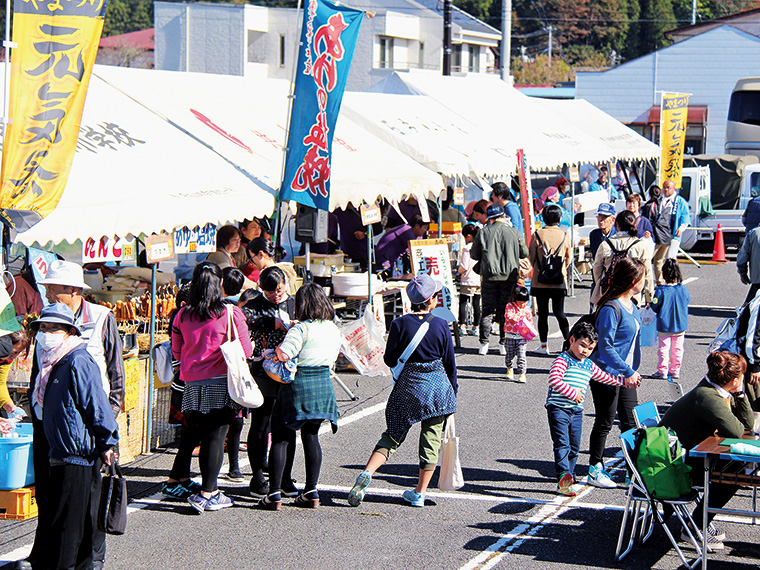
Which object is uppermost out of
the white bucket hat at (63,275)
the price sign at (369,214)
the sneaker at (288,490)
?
the price sign at (369,214)

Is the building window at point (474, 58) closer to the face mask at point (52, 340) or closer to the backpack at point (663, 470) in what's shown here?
the backpack at point (663, 470)

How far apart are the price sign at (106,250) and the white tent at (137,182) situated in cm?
65

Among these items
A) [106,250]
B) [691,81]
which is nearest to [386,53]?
[691,81]

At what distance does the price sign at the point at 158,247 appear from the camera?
807cm

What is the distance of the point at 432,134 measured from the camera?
1445 cm

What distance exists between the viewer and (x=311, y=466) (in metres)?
6.59

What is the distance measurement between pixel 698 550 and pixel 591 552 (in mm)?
628

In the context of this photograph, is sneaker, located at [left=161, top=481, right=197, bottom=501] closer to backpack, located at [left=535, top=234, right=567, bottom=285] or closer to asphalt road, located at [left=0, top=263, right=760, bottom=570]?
asphalt road, located at [left=0, top=263, right=760, bottom=570]

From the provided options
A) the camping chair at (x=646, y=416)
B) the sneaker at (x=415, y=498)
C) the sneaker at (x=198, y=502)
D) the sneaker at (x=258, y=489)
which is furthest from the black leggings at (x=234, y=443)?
the camping chair at (x=646, y=416)

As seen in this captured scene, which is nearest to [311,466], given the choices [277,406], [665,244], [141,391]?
[277,406]

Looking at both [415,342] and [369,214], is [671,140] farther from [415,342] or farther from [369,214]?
[415,342]

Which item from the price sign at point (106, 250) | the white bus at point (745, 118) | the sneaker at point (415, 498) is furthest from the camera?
the white bus at point (745, 118)

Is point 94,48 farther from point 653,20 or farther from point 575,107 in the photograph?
point 653,20

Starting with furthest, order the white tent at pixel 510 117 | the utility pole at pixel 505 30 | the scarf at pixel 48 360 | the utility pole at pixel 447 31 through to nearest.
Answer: the utility pole at pixel 505 30, the utility pole at pixel 447 31, the white tent at pixel 510 117, the scarf at pixel 48 360
